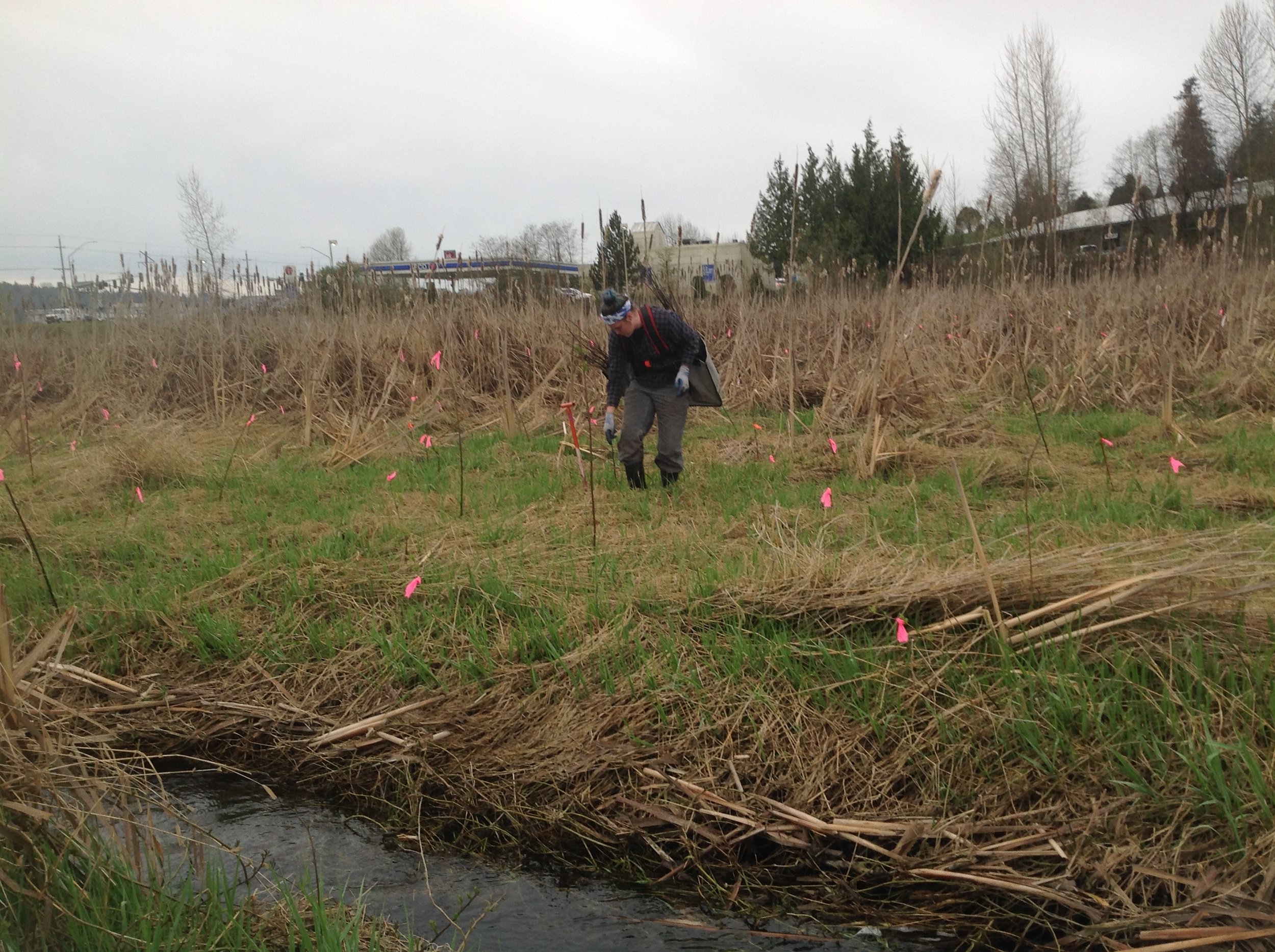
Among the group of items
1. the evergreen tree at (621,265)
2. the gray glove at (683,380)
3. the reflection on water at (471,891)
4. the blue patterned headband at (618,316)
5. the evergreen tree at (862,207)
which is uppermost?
the evergreen tree at (862,207)

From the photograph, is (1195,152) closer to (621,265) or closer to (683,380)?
(621,265)

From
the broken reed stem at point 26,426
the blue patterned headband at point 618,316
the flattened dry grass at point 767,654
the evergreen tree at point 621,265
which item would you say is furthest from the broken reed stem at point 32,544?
the evergreen tree at point 621,265

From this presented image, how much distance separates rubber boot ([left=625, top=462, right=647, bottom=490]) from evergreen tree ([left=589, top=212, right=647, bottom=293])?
Answer: 3.71 m

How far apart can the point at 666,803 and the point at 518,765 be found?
2.04ft

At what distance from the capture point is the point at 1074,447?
703cm

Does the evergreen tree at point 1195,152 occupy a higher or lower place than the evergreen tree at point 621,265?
higher

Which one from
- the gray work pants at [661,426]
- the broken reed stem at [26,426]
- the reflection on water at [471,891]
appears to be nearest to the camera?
the reflection on water at [471,891]

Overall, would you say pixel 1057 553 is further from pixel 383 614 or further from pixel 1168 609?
pixel 383 614

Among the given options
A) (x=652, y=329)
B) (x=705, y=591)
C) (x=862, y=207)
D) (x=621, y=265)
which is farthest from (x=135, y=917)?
(x=862, y=207)

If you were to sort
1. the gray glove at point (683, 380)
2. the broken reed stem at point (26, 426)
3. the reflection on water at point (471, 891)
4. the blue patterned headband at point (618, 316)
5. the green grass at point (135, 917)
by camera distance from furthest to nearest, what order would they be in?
the gray glove at point (683, 380) < the blue patterned headband at point (618, 316) < the broken reed stem at point (26, 426) < the reflection on water at point (471, 891) < the green grass at point (135, 917)

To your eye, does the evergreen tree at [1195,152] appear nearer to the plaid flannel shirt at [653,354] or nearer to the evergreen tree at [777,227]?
the evergreen tree at [777,227]

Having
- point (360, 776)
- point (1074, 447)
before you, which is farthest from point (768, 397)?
point (360, 776)

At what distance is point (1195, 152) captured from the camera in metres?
23.1

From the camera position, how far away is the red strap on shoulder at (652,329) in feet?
20.7
